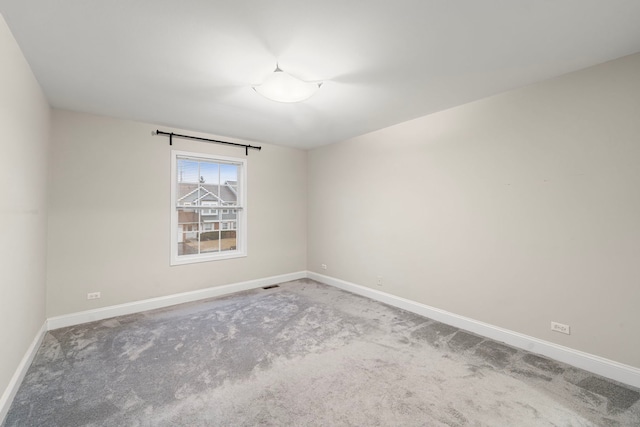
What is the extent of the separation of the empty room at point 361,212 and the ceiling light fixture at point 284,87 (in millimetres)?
22

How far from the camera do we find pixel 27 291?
7.78ft

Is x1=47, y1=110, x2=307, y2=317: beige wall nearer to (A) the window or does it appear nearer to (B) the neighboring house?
(A) the window

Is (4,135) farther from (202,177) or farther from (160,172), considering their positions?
(202,177)

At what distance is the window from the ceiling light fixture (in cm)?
222

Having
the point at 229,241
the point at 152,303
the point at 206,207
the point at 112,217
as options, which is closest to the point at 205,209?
the point at 206,207

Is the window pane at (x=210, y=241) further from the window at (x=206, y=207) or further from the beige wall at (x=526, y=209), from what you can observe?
the beige wall at (x=526, y=209)

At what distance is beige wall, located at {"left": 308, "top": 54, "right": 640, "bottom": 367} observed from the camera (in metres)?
2.18

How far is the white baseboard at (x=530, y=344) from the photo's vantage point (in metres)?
2.15

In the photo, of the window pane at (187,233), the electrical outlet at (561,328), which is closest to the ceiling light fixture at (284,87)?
the window pane at (187,233)

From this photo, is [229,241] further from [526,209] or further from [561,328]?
[561,328]

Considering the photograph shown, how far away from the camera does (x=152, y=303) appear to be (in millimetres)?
3730

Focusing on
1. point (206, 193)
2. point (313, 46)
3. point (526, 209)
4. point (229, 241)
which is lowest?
point (229, 241)

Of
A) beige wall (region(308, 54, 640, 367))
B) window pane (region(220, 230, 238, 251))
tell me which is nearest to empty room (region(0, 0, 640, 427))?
beige wall (region(308, 54, 640, 367))

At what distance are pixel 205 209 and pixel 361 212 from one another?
249 centimetres
